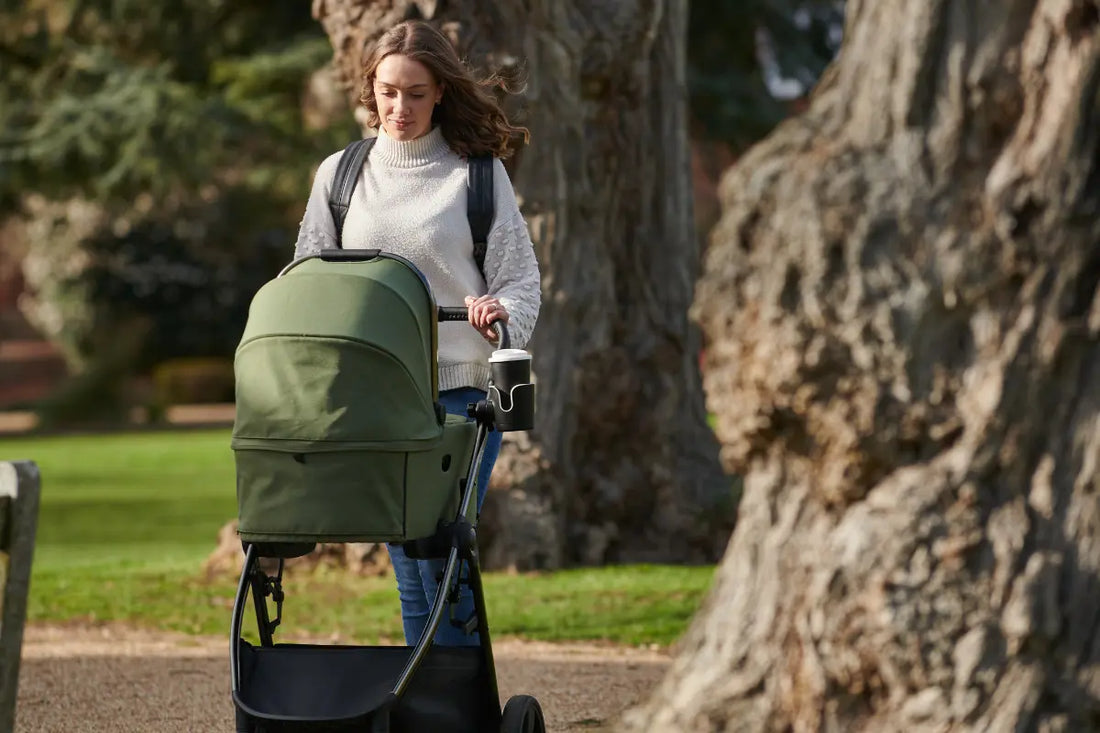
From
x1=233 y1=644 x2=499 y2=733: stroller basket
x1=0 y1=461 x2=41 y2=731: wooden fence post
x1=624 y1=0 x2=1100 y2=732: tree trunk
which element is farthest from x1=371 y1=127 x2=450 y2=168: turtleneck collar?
x1=0 y1=461 x2=41 y2=731: wooden fence post

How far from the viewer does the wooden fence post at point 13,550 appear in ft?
11.8

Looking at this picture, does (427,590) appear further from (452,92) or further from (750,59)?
(750,59)

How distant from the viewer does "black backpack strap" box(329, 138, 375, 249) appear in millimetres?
4891

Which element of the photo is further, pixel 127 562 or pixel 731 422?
pixel 127 562

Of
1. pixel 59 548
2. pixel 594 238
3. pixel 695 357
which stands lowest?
pixel 59 548

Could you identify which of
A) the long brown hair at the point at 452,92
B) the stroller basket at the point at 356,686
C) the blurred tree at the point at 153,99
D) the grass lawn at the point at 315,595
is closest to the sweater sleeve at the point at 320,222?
the long brown hair at the point at 452,92

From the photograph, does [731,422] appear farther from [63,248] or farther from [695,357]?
[63,248]

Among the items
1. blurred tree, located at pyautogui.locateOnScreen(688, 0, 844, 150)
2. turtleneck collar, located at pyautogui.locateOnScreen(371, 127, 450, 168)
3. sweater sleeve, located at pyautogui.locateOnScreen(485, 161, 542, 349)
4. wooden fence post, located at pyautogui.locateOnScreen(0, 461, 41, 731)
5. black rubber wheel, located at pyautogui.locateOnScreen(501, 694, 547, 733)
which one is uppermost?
blurred tree, located at pyautogui.locateOnScreen(688, 0, 844, 150)

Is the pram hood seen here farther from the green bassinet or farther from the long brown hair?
the long brown hair

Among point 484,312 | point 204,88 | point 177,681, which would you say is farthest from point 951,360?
point 204,88

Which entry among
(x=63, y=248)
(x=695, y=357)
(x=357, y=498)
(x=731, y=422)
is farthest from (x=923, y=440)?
(x=63, y=248)

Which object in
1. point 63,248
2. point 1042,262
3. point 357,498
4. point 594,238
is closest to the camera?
point 1042,262

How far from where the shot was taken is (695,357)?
10766 millimetres

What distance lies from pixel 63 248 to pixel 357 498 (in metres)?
29.9
